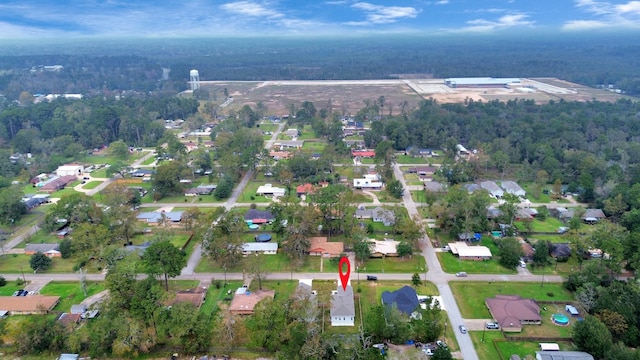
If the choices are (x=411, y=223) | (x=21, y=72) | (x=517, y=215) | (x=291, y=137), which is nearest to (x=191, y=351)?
(x=411, y=223)

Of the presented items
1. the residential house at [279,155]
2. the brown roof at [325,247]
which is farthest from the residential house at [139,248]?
the residential house at [279,155]

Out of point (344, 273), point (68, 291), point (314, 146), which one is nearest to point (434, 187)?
point (344, 273)

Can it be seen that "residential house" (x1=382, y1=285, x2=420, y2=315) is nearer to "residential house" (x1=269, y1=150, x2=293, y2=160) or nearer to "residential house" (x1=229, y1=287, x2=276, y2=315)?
"residential house" (x1=229, y1=287, x2=276, y2=315)

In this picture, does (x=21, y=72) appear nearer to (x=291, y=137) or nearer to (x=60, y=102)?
(x=60, y=102)

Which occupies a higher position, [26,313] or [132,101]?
[132,101]

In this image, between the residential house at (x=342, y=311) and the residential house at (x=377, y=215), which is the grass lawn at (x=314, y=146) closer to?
the residential house at (x=377, y=215)

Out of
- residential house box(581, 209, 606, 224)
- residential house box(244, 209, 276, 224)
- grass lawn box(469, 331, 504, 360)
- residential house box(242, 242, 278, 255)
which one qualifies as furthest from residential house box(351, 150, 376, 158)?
Result: grass lawn box(469, 331, 504, 360)

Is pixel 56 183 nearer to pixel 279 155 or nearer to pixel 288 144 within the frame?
pixel 279 155
